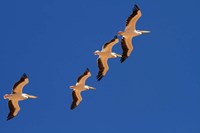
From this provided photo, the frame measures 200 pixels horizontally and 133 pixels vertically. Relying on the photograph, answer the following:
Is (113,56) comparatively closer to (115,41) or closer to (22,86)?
(115,41)

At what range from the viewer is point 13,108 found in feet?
202

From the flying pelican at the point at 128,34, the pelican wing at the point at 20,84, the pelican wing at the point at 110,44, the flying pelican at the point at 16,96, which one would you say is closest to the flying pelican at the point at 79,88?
the pelican wing at the point at 110,44

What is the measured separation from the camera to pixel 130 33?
61.6 meters

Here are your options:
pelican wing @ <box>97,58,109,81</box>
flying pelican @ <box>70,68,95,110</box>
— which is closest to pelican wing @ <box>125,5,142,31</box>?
pelican wing @ <box>97,58,109,81</box>

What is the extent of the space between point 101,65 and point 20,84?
6175mm

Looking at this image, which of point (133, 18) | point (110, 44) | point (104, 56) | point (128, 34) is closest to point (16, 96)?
point (104, 56)

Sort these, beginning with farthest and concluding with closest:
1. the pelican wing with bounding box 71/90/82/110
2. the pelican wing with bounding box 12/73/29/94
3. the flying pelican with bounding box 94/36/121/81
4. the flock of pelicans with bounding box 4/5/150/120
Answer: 1. the pelican wing with bounding box 71/90/82/110
2. the flying pelican with bounding box 94/36/121/81
3. the flock of pelicans with bounding box 4/5/150/120
4. the pelican wing with bounding box 12/73/29/94

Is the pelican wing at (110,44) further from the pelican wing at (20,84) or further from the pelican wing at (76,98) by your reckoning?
the pelican wing at (20,84)

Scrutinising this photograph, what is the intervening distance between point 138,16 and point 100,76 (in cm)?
560

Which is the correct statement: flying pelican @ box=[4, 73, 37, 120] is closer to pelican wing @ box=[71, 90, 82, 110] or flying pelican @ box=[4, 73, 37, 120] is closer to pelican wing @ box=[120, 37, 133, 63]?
pelican wing @ box=[71, 90, 82, 110]

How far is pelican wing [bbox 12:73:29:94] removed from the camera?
60219 mm

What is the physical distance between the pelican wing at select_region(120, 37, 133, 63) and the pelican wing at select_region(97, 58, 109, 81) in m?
3.00

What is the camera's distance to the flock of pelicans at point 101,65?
6048 centimetres

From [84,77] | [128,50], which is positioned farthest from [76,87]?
[128,50]
